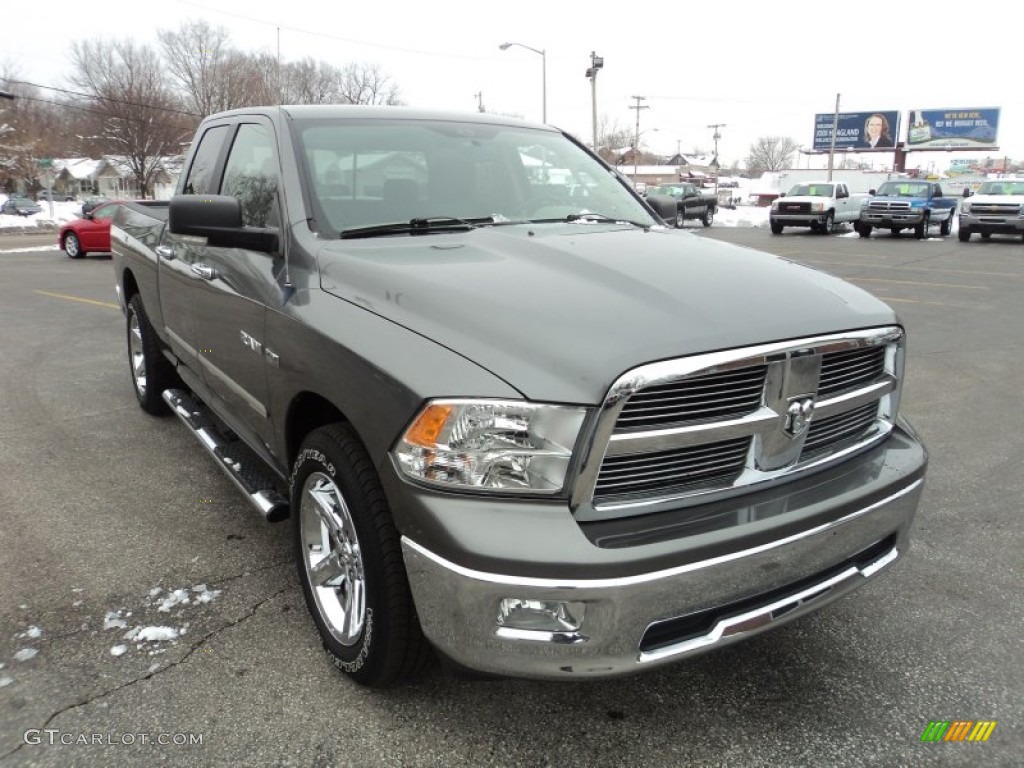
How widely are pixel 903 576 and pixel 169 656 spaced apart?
293 centimetres

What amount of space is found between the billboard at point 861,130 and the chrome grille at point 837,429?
72293mm

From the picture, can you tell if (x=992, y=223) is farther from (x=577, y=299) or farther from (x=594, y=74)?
(x=577, y=299)

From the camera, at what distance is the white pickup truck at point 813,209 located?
26.6 meters

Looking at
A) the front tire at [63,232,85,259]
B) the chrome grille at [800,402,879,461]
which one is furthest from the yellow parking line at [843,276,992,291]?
the front tire at [63,232,85,259]

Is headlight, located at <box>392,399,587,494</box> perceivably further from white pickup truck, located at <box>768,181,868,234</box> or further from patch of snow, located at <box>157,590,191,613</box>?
white pickup truck, located at <box>768,181,868,234</box>

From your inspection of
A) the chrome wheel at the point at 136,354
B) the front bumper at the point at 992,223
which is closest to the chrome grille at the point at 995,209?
the front bumper at the point at 992,223

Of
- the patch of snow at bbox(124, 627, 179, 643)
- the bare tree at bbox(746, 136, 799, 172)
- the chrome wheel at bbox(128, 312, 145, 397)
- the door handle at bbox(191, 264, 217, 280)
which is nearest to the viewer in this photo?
the patch of snow at bbox(124, 627, 179, 643)

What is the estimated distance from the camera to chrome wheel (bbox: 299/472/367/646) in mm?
2432

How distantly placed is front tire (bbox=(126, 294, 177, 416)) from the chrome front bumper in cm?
380

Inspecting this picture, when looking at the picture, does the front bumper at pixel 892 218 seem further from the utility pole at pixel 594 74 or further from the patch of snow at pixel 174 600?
the patch of snow at pixel 174 600

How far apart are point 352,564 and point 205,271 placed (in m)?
1.77

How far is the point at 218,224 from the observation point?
9.25 feet

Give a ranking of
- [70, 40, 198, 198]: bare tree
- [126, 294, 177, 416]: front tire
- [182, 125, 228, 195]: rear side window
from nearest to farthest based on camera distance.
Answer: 1. [182, 125, 228, 195]: rear side window
2. [126, 294, 177, 416]: front tire
3. [70, 40, 198, 198]: bare tree

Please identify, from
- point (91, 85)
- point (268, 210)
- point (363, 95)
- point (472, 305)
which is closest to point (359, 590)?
point (472, 305)
